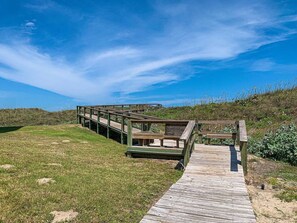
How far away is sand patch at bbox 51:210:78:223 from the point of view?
5.13m

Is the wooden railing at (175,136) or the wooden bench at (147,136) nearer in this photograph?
the wooden railing at (175,136)

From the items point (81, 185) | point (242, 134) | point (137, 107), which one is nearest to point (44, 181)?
point (81, 185)

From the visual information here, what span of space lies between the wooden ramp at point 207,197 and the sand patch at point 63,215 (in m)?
1.33

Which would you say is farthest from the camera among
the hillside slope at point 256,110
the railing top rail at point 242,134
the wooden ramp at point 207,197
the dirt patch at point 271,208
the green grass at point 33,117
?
the green grass at point 33,117

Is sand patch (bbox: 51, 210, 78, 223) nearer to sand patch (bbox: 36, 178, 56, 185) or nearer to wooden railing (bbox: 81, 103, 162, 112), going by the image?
sand patch (bbox: 36, 178, 56, 185)

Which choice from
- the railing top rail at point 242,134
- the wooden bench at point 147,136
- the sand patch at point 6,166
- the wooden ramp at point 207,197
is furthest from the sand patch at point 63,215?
the wooden bench at point 147,136

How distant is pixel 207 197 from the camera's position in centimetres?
611

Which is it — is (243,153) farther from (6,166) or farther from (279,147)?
(6,166)

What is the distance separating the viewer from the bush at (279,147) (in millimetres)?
11555

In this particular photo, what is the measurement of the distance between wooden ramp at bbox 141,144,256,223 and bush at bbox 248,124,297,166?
129 inches

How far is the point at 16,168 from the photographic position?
8.07m

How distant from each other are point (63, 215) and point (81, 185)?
1.67 metres

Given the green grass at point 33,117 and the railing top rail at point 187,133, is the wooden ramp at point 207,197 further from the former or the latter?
the green grass at point 33,117

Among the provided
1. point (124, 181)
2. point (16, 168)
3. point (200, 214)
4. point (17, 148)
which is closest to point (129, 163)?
point (124, 181)
